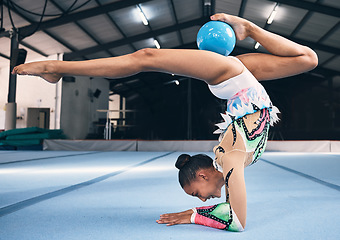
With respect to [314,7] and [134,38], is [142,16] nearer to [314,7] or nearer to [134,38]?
[134,38]

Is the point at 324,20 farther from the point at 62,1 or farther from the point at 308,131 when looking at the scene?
the point at 62,1

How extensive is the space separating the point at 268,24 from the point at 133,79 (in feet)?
24.8

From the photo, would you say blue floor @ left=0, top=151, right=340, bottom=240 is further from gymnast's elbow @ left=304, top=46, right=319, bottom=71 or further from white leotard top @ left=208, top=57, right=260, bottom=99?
gymnast's elbow @ left=304, top=46, right=319, bottom=71

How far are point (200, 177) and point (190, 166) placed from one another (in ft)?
0.21

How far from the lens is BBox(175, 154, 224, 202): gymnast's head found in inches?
47.1

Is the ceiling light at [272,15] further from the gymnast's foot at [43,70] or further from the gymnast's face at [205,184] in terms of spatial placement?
the gymnast's foot at [43,70]

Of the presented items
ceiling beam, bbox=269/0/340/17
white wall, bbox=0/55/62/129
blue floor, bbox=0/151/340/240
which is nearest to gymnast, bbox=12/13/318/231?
blue floor, bbox=0/151/340/240

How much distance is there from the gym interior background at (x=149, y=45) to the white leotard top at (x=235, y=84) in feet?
15.6

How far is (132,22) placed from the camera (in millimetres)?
8672

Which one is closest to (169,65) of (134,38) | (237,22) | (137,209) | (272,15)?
(237,22)

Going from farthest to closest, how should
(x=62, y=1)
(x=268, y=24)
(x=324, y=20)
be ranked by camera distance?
(x=268, y=24), (x=324, y=20), (x=62, y=1)

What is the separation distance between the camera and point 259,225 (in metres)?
1.16

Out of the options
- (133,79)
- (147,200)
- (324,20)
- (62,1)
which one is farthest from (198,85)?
(147,200)

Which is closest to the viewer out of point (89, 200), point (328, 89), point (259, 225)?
point (259, 225)
